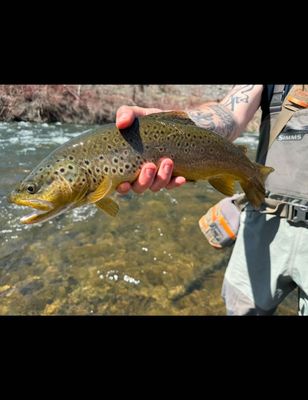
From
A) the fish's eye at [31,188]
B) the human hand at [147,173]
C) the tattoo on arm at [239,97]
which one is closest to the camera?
the fish's eye at [31,188]

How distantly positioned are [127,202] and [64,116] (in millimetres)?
12819

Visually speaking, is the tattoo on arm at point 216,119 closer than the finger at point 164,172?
No

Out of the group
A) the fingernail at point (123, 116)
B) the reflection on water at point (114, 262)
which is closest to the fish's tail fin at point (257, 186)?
the fingernail at point (123, 116)

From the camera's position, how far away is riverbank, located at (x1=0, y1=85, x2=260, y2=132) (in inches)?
542

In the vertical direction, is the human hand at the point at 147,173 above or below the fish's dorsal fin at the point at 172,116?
below

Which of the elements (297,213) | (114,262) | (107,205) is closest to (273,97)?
(297,213)

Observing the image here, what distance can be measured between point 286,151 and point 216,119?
550 millimetres

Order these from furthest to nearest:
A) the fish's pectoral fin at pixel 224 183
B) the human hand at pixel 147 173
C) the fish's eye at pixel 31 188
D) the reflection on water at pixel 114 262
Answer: the reflection on water at pixel 114 262 → the fish's pectoral fin at pixel 224 183 → the human hand at pixel 147 173 → the fish's eye at pixel 31 188

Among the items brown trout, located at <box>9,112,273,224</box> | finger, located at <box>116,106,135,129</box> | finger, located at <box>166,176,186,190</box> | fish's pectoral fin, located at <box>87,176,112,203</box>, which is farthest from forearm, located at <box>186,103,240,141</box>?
fish's pectoral fin, located at <box>87,176,112,203</box>

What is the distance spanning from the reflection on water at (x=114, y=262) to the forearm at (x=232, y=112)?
2.35 m

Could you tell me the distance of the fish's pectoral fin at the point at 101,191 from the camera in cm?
199

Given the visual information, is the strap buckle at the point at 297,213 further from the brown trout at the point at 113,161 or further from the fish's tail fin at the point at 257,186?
the brown trout at the point at 113,161

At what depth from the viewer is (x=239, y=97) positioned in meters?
2.71

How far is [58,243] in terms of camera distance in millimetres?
5344
